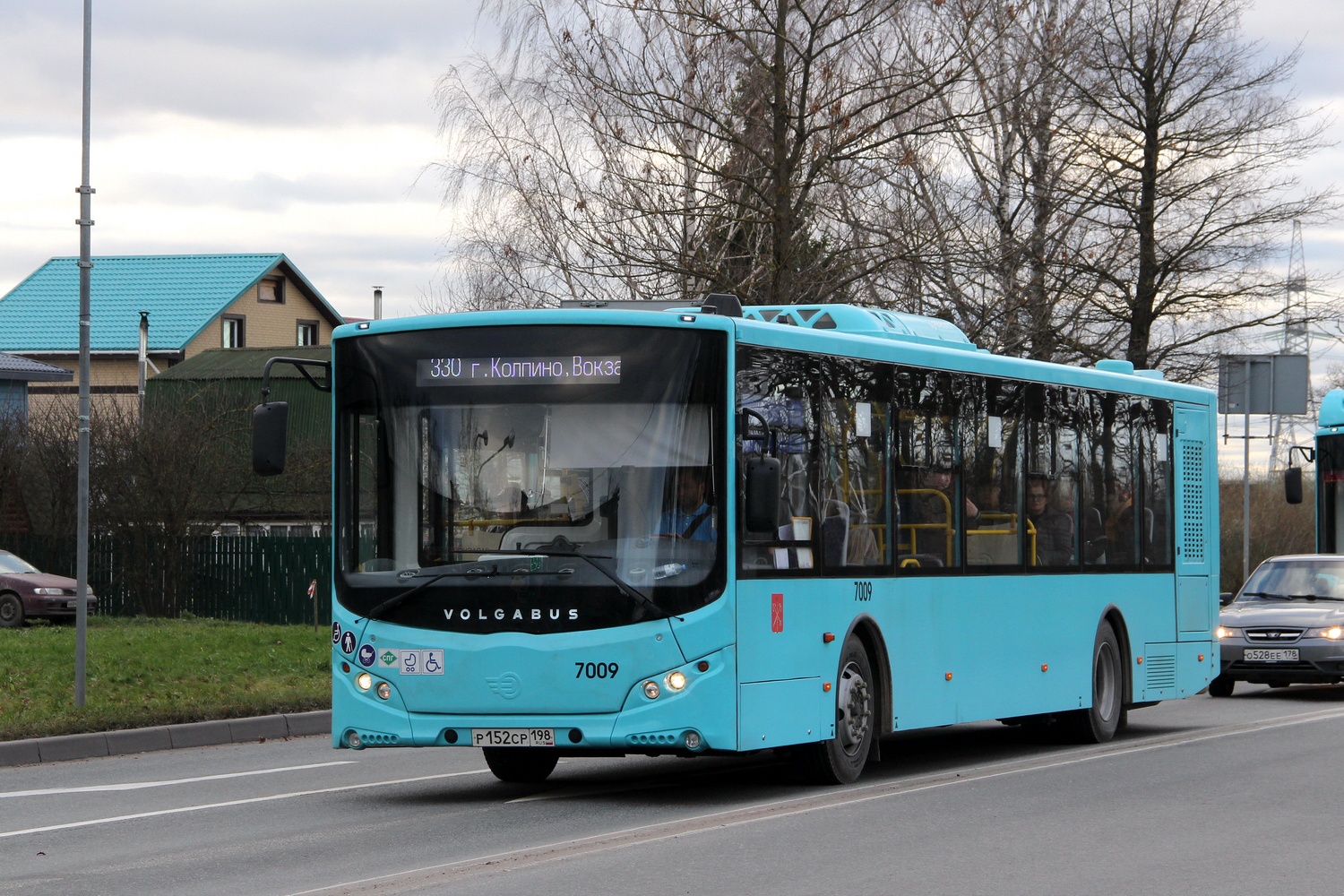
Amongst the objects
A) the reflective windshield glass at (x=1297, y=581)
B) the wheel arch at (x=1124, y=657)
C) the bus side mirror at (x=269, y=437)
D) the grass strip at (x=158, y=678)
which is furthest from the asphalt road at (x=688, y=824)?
the reflective windshield glass at (x=1297, y=581)

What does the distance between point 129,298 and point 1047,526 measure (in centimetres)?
5742

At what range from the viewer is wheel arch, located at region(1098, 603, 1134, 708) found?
634 inches

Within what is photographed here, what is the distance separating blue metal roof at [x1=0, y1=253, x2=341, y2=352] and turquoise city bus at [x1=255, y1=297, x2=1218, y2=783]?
54.9 m

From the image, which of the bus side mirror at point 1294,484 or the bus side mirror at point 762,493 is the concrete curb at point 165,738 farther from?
the bus side mirror at point 1294,484

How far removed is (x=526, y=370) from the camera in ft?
36.5

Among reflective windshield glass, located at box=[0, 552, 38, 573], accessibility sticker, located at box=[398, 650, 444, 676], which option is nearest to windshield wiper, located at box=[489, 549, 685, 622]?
accessibility sticker, located at box=[398, 650, 444, 676]

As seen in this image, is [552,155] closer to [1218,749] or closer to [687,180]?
[687,180]

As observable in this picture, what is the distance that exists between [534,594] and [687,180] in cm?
1066

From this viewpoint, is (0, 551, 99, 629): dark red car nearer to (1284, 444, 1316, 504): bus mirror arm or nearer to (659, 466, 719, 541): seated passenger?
(1284, 444, 1316, 504): bus mirror arm

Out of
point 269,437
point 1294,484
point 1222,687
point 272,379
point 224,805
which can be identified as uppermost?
point 272,379

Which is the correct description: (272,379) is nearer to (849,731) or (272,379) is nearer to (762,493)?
(849,731)

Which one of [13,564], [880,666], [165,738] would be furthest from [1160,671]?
[13,564]

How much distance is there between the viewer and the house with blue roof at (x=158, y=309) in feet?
214

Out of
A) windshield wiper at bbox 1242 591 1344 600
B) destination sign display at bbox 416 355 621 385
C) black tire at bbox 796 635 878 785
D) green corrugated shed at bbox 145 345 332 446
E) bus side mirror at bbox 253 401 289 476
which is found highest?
green corrugated shed at bbox 145 345 332 446
